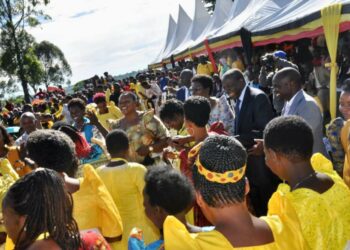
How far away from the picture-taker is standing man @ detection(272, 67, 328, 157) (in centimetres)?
374

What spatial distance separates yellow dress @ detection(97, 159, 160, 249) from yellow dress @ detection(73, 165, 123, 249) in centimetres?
40

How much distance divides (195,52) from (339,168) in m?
11.4

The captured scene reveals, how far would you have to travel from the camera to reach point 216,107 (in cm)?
475

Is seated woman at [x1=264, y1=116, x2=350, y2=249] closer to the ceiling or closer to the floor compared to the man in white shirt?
closer to the ceiling

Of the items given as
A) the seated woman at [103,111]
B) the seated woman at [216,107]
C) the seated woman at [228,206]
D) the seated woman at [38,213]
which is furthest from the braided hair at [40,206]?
the seated woman at [103,111]

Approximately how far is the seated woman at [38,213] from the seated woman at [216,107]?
117 inches

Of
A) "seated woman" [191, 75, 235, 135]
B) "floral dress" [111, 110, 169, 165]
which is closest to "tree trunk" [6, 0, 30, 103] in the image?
"seated woman" [191, 75, 235, 135]

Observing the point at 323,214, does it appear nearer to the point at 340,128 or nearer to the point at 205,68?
the point at 340,128

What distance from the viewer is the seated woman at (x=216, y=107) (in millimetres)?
4613

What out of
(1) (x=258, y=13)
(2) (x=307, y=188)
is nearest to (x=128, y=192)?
(2) (x=307, y=188)

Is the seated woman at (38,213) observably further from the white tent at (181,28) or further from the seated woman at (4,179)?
the white tent at (181,28)

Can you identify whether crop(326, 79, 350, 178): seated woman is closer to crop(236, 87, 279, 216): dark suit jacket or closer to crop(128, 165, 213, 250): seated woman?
crop(236, 87, 279, 216): dark suit jacket

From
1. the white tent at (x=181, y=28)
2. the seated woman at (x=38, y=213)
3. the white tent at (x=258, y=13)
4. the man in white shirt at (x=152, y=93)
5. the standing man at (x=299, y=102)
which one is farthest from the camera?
the white tent at (x=181, y=28)

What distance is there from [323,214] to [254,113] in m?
2.15
